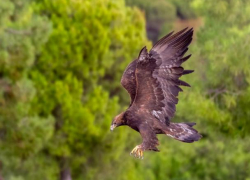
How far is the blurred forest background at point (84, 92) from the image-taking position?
50.5 feet

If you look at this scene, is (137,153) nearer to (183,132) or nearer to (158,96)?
(158,96)

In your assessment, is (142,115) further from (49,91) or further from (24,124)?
(49,91)

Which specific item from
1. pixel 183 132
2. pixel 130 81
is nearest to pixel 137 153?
pixel 183 132

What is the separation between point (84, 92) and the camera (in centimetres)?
1830

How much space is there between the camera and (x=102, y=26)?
1739 centimetres

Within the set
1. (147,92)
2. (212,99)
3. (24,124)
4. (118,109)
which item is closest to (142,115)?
(147,92)

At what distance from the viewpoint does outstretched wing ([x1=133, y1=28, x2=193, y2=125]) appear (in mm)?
6721

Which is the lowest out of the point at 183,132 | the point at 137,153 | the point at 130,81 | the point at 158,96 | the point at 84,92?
the point at 137,153

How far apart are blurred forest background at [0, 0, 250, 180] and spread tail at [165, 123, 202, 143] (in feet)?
19.2

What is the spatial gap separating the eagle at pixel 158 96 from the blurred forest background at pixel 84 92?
231 inches

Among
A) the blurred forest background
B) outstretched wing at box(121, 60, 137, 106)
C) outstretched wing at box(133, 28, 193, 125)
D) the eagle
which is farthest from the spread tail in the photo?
the blurred forest background

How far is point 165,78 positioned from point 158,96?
0.37 metres

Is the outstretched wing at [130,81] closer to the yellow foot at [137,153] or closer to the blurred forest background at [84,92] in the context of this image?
A: the yellow foot at [137,153]

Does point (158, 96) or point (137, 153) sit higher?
point (158, 96)
